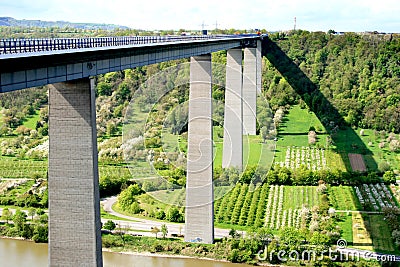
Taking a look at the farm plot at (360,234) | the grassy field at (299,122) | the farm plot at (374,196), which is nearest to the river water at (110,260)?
the farm plot at (360,234)

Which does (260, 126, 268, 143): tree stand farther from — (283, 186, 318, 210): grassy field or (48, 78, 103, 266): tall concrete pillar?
(48, 78, 103, 266): tall concrete pillar

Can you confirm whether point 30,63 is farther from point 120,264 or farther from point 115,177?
point 115,177

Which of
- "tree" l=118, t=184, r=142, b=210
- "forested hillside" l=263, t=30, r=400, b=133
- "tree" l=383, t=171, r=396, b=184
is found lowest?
"tree" l=118, t=184, r=142, b=210

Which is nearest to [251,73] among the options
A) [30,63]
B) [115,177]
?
[115,177]

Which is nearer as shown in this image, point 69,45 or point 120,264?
point 69,45

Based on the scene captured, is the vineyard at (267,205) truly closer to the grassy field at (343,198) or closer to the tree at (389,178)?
the grassy field at (343,198)

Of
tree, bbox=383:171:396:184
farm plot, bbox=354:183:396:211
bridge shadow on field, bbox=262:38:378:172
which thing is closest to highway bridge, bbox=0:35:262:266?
farm plot, bbox=354:183:396:211

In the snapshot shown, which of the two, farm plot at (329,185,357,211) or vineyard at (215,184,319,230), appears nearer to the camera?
vineyard at (215,184,319,230)
